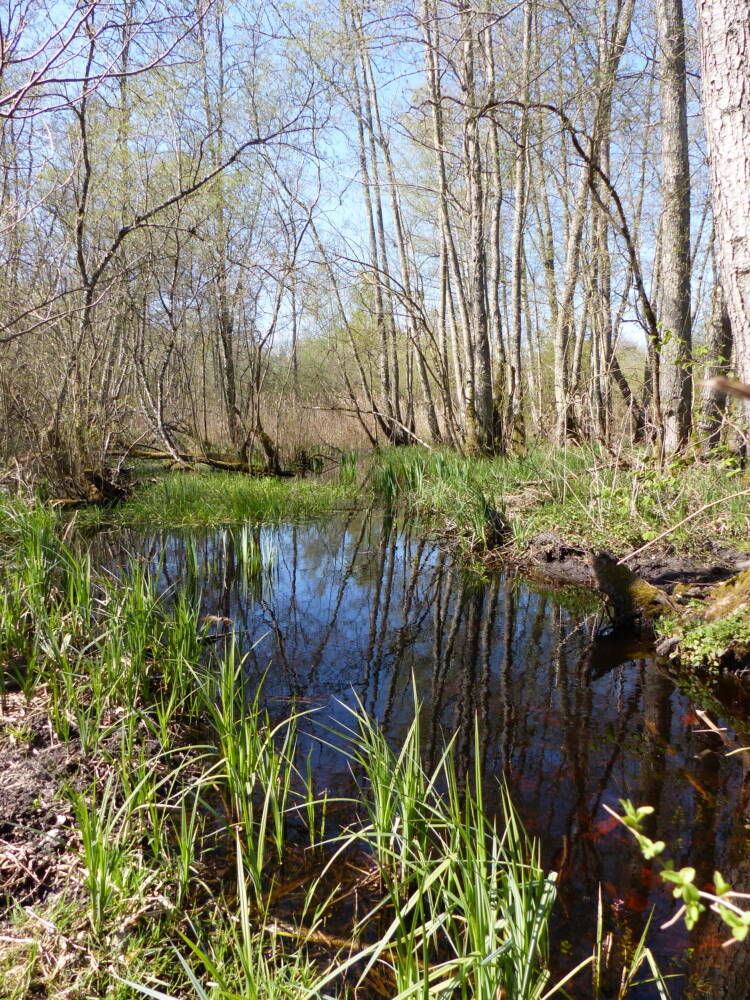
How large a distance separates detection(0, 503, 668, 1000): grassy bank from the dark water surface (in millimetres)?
240

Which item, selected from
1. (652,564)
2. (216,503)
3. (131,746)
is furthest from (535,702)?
(216,503)

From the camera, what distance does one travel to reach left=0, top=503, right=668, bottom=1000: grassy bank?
4.56 ft

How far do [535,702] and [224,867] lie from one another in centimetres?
174

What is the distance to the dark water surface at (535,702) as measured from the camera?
1907 millimetres

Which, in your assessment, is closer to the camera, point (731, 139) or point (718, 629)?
point (731, 139)

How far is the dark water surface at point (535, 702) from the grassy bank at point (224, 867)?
240 millimetres

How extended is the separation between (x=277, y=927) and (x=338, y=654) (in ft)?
7.12

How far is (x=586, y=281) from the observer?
10.6 meters

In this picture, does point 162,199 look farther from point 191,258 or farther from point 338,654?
point 338,654

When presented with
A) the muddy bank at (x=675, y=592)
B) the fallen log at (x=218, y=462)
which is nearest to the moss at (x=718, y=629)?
the muddy bank at (x=675, y=592)

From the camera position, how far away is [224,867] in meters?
2.02

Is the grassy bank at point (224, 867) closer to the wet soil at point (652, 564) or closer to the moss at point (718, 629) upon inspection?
the moss at point (718, 629)

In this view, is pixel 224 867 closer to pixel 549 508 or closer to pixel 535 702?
pixel 535 702

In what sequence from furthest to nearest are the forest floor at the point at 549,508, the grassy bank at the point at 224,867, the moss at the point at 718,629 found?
Answer: the forest floor at the point at 549,508 < the moss at the point at 718,629 < the grassy bank at the point at 224,867
